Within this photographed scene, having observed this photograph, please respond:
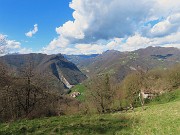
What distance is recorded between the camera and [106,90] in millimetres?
67375

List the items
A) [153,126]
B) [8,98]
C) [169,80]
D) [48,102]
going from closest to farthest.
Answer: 1. [153,126]
2. [8,98]
3. [48,102]
4. [169,80]

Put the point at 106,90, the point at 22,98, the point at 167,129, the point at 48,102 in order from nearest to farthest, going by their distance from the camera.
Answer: the point at 167,129, the point at 22,98, the point at 48,102, the point at 106,90

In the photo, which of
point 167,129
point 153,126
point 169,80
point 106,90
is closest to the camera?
point 167,129

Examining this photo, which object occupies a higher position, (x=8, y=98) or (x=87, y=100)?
(x=8, y=98)

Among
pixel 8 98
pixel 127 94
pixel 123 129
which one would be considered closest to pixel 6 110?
pixel 8 98

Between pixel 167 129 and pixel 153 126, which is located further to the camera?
pixel 153 126

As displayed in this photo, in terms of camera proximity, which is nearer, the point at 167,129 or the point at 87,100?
the point at 167,129

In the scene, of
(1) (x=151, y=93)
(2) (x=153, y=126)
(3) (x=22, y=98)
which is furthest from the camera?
(1) (x=151, y=93)

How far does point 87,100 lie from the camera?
69125 millimetres

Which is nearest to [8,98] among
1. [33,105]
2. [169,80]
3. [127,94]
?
[33,105]

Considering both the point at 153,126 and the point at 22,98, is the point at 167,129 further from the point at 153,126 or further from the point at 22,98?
the point at 22,98

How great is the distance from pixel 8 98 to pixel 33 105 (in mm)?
6655

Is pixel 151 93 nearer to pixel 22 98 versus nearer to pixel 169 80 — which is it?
pixel 169 80

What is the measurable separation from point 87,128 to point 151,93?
69.2m
